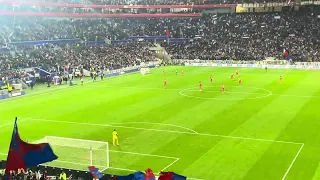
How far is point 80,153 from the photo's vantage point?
23656 millimetres

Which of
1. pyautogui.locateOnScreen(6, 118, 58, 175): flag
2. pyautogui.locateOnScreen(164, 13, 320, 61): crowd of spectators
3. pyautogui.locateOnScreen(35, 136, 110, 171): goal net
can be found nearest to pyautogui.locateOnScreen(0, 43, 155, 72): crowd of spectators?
pyautogui.locateOnScreen(164, 13, 320, 61): crowd of spectators

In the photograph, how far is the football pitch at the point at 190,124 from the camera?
907 inches

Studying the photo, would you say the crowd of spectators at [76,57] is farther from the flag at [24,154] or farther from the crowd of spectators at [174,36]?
the flag at [24,154]

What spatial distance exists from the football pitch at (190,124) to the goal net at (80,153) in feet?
0.42

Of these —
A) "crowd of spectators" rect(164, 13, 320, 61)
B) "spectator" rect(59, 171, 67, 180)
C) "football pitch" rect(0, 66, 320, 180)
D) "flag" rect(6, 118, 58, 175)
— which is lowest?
"football pitch" rect(0, 66, 320, 180)

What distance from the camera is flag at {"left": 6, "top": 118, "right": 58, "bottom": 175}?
15250 mm

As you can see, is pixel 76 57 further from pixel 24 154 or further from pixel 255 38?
pixel 24 154

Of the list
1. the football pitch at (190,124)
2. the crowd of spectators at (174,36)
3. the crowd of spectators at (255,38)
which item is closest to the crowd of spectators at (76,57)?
the crowd of spectators at (174,36)

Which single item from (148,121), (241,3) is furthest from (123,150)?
(241,3)

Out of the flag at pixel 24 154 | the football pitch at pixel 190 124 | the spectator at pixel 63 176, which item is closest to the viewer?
the flag at pixel 24 154

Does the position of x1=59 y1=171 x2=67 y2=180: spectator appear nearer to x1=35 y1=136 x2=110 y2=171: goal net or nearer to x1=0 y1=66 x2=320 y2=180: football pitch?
x1=35 y1=136 x2=110 y2=171: goal net

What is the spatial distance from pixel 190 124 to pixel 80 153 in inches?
423

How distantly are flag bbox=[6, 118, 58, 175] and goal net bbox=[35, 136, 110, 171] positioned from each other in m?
5.89

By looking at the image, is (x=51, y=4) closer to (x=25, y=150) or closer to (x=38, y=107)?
(x=38, y=107)
